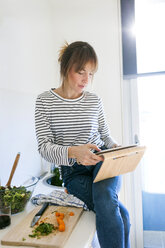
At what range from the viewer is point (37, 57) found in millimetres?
1696

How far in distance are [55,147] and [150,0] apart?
1.45 m

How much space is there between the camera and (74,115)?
1161mm

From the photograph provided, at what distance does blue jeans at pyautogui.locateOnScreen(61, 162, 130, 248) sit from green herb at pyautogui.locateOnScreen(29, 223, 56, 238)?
0.60 feet

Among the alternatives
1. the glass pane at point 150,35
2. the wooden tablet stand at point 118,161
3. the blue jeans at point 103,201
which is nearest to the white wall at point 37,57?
the glass pane at point 150,35

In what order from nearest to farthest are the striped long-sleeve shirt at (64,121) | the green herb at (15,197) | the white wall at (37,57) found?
the green herb at (15,197), the striped long-sleeve shirt at (64,121), the white wall at (37,57)

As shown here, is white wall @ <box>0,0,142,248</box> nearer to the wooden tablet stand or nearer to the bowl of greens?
the bowl of greens

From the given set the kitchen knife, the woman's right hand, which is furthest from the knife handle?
the woman's right hand

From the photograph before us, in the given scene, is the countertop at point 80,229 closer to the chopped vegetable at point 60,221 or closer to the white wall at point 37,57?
the chopped vegetable at point 60,221

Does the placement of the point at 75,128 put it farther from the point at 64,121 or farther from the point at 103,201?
the point at 103,201

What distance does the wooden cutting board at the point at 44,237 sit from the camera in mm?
769

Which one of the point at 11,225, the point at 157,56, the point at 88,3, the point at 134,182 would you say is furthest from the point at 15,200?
the point at 88,3

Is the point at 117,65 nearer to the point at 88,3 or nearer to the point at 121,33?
the point at 121,33

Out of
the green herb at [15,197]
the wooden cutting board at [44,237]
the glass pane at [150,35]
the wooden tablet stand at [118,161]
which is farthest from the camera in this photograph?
the glass pane at [150,35]

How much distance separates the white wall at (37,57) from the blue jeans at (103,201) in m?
0.42
